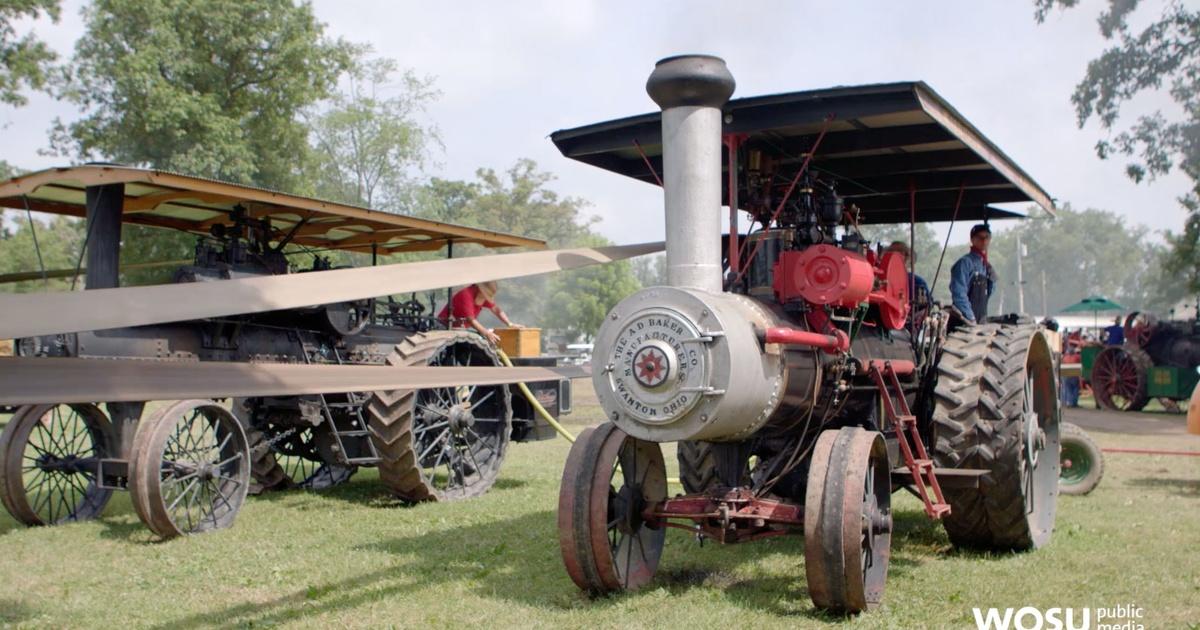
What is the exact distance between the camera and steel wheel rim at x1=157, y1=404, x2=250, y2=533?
6695mm

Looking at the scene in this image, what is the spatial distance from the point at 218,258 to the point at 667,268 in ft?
15.7

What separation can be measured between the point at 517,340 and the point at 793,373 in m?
5.92

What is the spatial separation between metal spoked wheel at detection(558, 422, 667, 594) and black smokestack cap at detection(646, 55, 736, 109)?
1519 millimetres

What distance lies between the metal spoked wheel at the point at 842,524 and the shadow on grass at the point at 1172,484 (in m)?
4.91

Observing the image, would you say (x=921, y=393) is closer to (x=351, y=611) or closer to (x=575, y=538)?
(x=575, y=538)

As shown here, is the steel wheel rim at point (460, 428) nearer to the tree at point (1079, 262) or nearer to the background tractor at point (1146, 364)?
the background tractor at point (1146, 364)

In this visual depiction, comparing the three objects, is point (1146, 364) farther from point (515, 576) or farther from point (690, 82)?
point (690, 82)

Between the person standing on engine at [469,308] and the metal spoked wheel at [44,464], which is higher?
the person standing on engine at [469,308]

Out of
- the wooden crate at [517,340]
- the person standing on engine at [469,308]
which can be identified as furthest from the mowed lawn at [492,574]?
the wooden crate at [517,340]

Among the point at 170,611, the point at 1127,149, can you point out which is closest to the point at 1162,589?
the point at 170,611

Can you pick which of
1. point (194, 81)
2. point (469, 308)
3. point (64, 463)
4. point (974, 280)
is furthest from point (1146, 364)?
point (194, 81)

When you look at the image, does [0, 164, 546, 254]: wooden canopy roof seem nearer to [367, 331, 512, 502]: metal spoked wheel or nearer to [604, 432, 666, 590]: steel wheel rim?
[367, 331, 512, 502]: metal spoked wheel

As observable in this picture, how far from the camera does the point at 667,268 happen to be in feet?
14.4

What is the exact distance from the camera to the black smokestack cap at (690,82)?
432 centimetres
